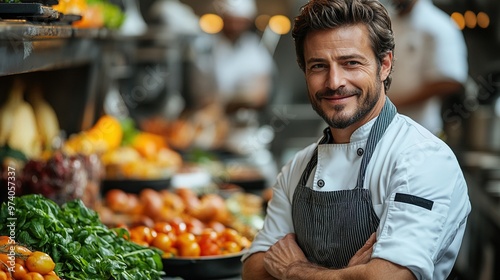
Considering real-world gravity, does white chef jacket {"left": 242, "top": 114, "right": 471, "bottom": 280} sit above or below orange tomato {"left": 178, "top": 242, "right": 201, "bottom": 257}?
above

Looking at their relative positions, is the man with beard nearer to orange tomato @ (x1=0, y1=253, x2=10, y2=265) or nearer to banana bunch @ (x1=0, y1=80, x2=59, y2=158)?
orange tomato @ (x1=0, y1=253, x2=10, y2=265)

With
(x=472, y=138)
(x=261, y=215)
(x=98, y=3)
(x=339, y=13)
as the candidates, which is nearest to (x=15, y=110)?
(x=98, y=3)

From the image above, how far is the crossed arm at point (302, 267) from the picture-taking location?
7.45 feet

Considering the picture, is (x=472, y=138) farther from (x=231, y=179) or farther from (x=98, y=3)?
A: (x=98, y=3)

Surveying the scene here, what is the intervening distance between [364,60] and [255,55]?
6.12m

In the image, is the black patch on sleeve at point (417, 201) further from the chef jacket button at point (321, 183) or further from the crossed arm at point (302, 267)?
the chef jacket button at point (321, 183)

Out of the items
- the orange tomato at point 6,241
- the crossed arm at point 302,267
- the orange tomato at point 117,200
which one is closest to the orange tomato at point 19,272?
the orange tomato at point 6,241

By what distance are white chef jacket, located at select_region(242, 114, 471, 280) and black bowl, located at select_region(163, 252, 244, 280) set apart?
0.67 meters

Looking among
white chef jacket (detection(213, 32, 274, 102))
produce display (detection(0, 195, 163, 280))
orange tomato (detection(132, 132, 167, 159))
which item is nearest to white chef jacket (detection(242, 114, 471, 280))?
produce display (detection(0, 195, 163, 280))

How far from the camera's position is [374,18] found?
250 centimetres

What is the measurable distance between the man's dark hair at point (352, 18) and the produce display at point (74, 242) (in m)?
0.90

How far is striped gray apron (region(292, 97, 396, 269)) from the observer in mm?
2449

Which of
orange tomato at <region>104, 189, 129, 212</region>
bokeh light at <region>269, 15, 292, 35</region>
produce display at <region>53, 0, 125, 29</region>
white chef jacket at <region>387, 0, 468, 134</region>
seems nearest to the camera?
produce display at <region>53, 0, 125, 29</region>

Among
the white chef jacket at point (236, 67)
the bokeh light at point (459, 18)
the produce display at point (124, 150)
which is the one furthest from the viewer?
Answer: the white chef jacket at point (236, 67)
